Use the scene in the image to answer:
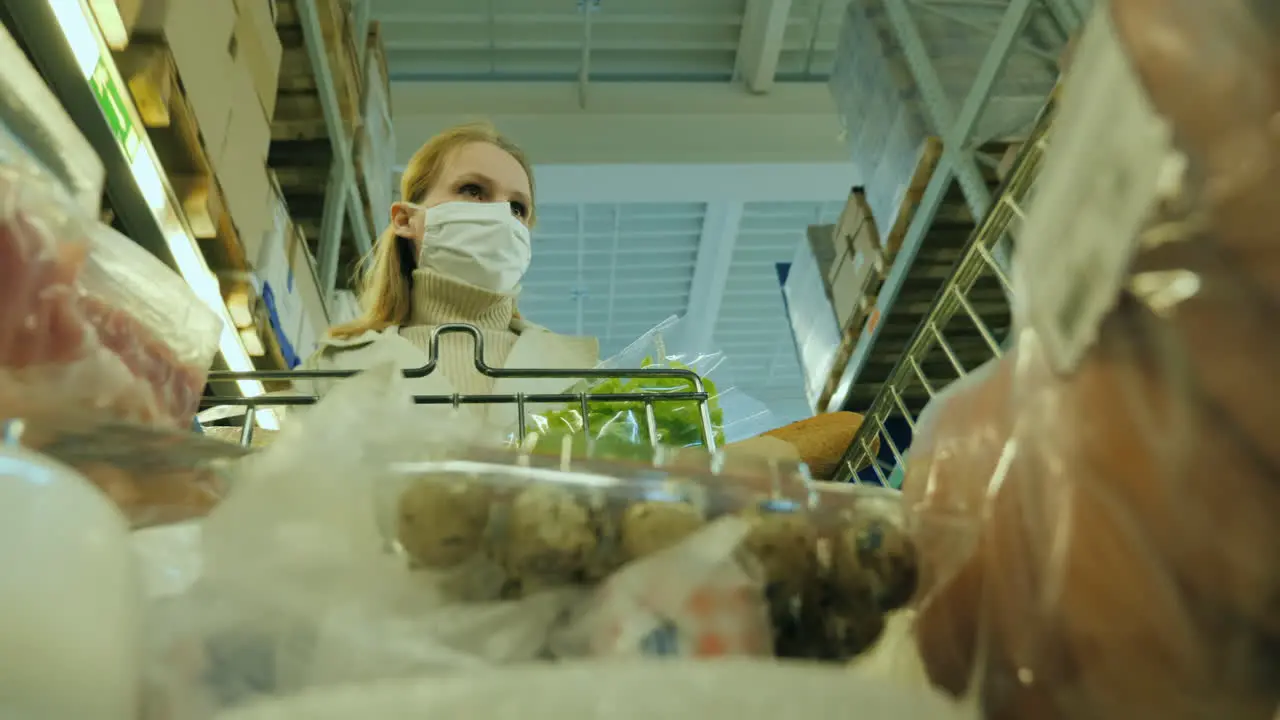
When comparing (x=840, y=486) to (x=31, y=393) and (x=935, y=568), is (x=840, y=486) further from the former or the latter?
(x=31, y=393)

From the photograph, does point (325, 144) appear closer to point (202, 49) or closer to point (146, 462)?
point (202, 49)

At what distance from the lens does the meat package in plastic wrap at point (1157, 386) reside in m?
0.21

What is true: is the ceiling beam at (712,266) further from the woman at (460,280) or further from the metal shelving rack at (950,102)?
the woman at (460,280)

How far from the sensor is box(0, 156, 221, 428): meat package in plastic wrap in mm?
426

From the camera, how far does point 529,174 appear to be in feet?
5.85

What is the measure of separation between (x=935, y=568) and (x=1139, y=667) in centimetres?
9

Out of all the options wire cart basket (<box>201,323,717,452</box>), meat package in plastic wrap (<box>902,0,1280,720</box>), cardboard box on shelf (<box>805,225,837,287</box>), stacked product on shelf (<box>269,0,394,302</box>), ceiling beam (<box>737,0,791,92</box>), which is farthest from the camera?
ceiling beam (<box>737,0,791,92</box>)

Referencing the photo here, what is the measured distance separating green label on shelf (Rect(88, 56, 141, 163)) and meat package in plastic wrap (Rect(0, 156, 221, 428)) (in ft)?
2.92

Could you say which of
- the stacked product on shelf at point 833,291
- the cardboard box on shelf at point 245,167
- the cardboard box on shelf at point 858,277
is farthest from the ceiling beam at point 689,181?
the cardboard box on shelf at point 245,167

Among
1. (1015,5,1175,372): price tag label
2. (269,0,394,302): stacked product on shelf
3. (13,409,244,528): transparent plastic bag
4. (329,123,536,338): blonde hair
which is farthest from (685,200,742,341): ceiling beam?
(1015,5,1175,372): price tag label

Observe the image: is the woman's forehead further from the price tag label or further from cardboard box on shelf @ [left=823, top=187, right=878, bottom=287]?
cardboard box on shelf @ [left=823, top=187, right=878, bottom=287]

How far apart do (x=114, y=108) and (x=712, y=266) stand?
4.66m

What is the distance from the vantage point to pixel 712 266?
577 centimetres

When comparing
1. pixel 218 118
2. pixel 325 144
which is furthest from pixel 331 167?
pixel 218 118
